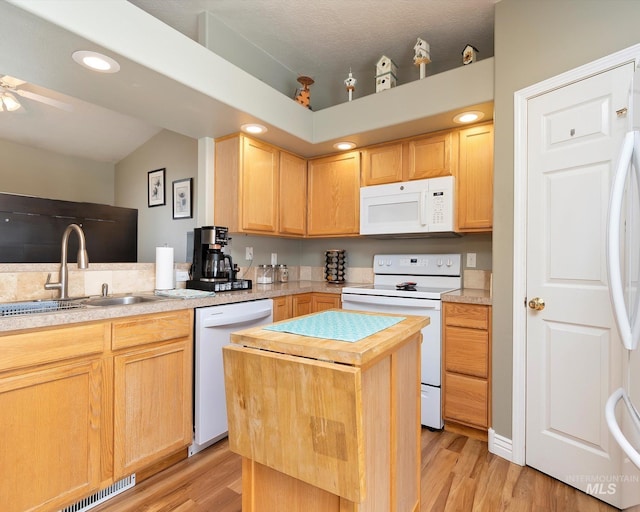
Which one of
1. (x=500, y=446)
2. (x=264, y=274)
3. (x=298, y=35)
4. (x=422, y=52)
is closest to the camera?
(x=500, y=446)

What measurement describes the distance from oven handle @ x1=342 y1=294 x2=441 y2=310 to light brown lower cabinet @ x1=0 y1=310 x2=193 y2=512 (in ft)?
4.18

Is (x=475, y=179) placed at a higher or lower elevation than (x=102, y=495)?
higher

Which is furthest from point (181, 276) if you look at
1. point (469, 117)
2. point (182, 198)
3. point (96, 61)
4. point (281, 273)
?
point (469, 117)

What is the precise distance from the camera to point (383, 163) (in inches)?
116

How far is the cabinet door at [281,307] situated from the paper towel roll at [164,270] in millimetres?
763

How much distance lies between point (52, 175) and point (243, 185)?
3.18m

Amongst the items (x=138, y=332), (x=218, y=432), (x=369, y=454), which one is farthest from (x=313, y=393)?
(x=218, y=432)

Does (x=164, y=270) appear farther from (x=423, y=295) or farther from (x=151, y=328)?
(x=423, y=295)

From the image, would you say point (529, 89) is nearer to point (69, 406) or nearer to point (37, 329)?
point (37, 329)

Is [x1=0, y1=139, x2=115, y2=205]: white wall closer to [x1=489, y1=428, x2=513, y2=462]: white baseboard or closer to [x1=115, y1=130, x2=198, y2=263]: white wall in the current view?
[x1=115, y1=130, x2=198, y2=263]: white wall

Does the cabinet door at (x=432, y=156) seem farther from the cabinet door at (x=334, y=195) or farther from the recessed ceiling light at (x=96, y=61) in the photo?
the recessed ceiling light at (x=96, y=61)

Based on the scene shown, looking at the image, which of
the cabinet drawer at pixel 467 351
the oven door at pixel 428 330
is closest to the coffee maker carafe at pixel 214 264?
the oven door at pixel 428 330

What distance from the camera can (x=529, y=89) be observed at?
1897mm

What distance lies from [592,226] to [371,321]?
1266 mm
